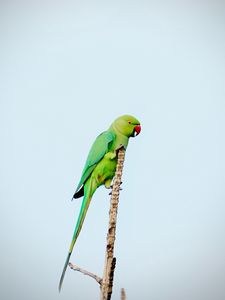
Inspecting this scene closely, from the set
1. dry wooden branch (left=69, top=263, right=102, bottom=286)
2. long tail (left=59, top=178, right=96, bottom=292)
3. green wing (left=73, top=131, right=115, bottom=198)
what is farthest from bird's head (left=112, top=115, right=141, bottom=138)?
Result: dry wooden branch (left=69, top=263, right=102, bottom=286)

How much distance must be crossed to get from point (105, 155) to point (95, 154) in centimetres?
14

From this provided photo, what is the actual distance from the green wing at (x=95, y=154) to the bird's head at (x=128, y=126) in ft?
0.48

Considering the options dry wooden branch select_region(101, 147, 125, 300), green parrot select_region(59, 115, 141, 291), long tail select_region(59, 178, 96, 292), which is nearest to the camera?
dry wooden branch select_region(101, 147, 125, 300)

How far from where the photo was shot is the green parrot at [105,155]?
4.95 metres

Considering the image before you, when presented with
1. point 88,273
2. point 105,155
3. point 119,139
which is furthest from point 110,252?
point 119,139

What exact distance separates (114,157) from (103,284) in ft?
8.10

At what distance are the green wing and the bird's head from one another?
15 cm

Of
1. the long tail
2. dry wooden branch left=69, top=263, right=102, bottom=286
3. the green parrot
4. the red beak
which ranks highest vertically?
the red beak

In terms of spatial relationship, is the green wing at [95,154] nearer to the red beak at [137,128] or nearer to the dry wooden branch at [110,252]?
the red beak at [137,128]

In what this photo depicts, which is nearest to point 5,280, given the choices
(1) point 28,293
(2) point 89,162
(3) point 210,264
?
(1) point 28,293

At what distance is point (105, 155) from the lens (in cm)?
503

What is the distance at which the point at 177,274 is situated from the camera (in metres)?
42.4

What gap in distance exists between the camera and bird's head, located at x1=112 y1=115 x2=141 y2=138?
206 inches

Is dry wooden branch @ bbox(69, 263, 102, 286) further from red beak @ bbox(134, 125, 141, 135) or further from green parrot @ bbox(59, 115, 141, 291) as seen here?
red beak @ bbox(134, 125, 141, 135)
